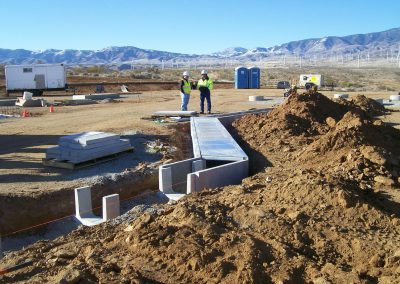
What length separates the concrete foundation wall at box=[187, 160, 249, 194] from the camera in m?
8.67

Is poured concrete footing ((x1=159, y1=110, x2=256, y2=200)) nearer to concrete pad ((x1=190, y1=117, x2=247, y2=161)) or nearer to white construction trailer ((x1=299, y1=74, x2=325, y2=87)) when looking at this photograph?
concrete pad ((x1=190, y1=117, x2=247, y2=161))

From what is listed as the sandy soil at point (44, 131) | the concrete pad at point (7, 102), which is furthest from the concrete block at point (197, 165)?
the concrete pad at point (7, 102)

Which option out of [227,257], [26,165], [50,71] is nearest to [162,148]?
[26,165]

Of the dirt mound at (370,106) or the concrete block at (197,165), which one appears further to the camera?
the dirt mound at (370,106)

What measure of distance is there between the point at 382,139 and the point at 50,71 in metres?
27.7

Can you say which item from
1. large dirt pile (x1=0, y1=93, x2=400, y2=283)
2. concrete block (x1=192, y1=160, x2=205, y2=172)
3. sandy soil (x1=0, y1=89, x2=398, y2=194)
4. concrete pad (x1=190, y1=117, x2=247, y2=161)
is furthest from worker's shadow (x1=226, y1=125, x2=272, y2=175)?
sandy soil (x1=0, y1=89, x2=398, y2=194)

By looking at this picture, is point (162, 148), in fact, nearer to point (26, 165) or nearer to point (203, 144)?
point (203, 144)

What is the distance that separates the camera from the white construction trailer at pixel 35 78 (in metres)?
33.1

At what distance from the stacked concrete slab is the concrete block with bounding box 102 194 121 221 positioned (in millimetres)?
2805

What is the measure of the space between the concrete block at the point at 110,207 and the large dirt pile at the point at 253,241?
87 centimetres

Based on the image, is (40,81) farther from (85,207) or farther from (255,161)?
(85,207)

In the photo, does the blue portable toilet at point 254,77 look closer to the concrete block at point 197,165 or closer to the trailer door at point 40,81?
the trailer door at point 40,81

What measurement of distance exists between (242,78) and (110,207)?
1304 inches

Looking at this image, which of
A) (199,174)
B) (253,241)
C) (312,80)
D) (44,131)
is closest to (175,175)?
(199,174)
